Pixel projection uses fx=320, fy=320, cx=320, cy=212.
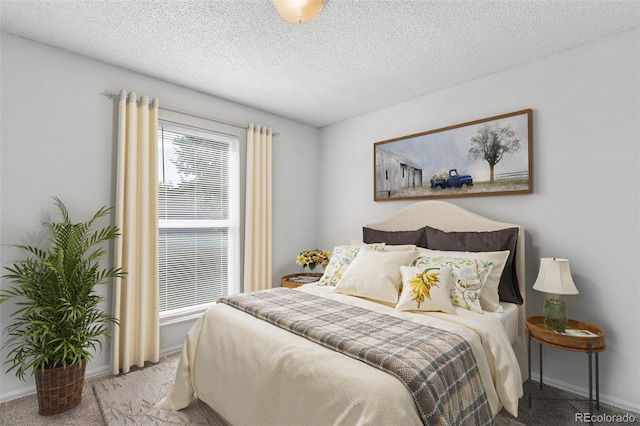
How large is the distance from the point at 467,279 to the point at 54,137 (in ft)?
10.5

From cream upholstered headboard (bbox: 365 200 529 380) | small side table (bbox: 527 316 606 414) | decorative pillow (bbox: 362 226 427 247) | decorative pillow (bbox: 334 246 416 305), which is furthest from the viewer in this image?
decorative pillow (bbox: 362 226 427 247)

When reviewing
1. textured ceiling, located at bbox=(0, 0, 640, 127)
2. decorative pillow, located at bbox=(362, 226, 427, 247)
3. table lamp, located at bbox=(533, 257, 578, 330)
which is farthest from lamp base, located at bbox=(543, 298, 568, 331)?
textured ceiling, located at bbox=(0, 0, 640, 127)

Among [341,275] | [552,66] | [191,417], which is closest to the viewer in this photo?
[191,417]

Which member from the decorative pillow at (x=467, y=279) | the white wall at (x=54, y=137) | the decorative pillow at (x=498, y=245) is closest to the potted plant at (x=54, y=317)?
the white wall at (x=54, y=137)

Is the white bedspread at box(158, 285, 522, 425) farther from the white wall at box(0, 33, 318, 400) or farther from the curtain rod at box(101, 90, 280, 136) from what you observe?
the curtain rod at box(101, 90, 280, 136)

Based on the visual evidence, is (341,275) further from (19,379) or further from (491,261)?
(19,379)

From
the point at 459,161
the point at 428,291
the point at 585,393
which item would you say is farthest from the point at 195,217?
the point at 585,393

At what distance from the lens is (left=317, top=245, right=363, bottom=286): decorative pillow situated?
2.81 meters

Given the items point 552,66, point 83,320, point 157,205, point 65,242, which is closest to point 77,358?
point 83,320

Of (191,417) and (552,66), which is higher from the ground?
(552,66)

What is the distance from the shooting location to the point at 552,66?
2.49 m

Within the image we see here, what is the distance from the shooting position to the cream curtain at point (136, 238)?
2619mm

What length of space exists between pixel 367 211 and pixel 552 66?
2.13 m

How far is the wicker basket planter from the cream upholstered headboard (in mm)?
2777
